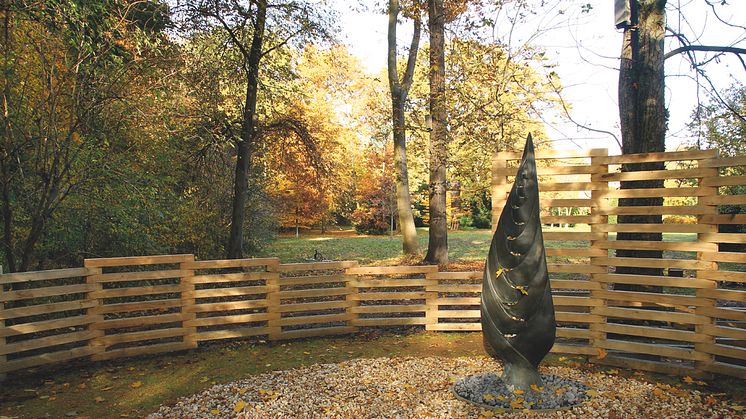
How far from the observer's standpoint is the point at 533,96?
A: 907cm

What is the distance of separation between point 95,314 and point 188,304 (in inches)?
40.7

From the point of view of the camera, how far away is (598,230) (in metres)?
5.37

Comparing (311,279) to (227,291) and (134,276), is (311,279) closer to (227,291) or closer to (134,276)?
(227,291)

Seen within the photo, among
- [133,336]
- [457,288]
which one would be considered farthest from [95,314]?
[457,288]

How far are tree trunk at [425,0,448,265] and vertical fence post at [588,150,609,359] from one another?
17.4ft

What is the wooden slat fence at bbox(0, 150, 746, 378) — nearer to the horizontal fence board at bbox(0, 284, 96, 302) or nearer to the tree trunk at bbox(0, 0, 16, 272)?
the horizontal fence board at bbox(0, 284, 96, 302)

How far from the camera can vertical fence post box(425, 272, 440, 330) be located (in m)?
6.64

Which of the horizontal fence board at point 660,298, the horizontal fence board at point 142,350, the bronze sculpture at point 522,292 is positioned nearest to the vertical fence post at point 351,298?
the horizontal fence board at point 142,350

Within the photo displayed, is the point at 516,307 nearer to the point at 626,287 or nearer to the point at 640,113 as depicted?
the point at 626,287

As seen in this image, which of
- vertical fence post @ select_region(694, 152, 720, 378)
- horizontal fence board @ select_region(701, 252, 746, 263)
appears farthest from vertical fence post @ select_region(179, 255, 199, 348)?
horizontal fence board @ select_region(701, 252, 746, 263)

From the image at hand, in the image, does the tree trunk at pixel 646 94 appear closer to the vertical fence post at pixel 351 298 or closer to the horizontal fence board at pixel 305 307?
the vertical fence post at pixel 351 298

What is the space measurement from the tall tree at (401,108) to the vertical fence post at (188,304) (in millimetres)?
8047

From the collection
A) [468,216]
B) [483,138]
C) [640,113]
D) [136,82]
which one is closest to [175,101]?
[136,82]

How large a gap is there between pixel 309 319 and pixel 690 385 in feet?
14.8
